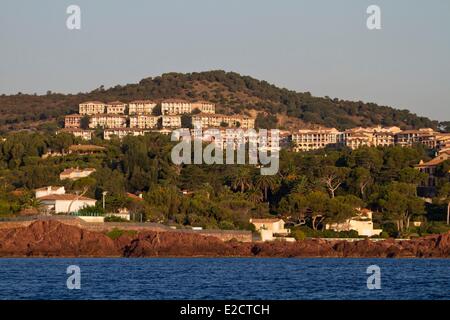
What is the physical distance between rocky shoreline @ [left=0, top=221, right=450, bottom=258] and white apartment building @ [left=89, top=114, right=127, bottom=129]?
102 m

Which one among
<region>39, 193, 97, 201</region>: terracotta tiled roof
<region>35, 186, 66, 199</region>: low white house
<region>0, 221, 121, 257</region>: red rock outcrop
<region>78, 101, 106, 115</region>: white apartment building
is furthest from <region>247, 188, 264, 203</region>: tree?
<region>78, 101, 106, 115</region>: white apartment building

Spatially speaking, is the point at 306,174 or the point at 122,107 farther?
the point at 122,107

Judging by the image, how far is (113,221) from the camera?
72688 mm

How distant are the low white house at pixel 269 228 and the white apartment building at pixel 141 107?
10421cm

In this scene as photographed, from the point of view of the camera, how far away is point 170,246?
68.2 m

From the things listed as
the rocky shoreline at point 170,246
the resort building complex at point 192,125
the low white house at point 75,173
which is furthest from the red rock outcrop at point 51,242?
Answer: the resort building complex at point 192,125

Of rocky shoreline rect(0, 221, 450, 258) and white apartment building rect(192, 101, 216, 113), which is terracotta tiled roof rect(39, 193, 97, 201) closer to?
rocky shoreline rect(0, 221, 450, 258)

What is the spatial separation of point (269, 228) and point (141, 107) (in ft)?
357

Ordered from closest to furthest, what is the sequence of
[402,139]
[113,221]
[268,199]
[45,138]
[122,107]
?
[113,221] → [268,199] → [45,138] → [402,139] → [122,107]

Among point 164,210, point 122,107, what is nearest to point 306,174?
point 164,210

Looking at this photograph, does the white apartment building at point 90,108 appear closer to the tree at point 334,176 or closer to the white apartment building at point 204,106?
the white apartment building at point 204,106

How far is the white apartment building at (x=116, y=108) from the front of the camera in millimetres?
183375
